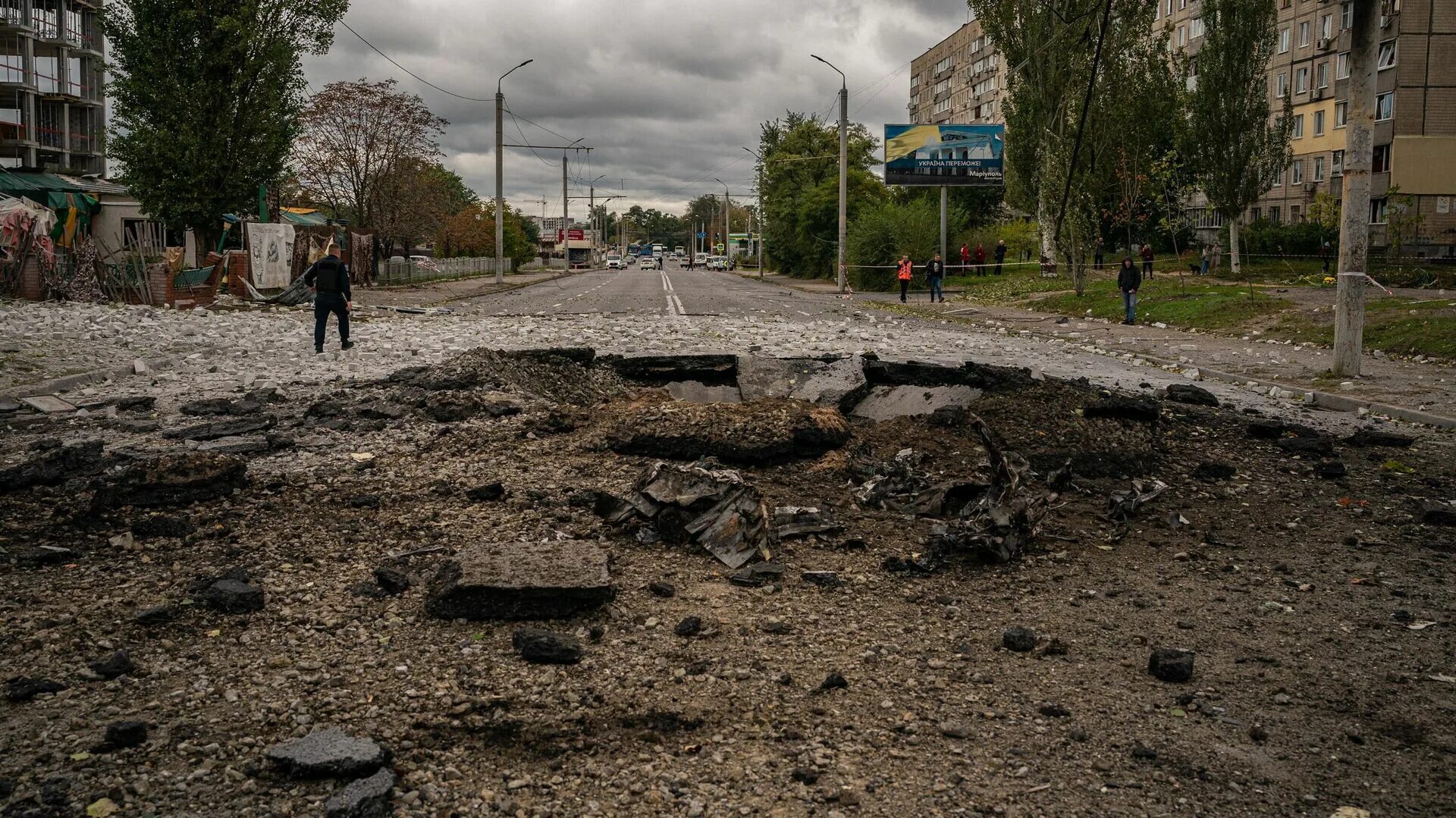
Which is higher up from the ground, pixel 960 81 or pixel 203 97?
pixel 960 81

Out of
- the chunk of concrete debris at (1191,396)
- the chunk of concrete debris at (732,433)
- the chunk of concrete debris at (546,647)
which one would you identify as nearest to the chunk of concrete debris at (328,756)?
the chunk of concrete debris at (546,647)

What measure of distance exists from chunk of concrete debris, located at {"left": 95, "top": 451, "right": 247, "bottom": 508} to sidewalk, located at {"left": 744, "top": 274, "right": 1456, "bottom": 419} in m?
11.3

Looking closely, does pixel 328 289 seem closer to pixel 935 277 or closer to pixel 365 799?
pixel 365 799

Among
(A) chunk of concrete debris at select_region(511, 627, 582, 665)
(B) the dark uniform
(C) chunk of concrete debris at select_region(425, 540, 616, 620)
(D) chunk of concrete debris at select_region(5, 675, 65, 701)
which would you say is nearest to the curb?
(B) the dark uniform

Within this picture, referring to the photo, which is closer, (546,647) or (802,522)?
(546,647)

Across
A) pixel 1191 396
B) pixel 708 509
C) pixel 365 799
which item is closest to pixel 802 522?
pixel 708 509

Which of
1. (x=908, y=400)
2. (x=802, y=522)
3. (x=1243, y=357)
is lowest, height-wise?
(x=802, y=522)

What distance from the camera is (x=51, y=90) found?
5422cm

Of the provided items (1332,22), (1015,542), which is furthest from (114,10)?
(1332,22)

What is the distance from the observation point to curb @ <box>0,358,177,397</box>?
38.2 feet

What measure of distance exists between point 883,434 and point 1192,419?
3.07m

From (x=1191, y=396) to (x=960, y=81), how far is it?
10509 cm

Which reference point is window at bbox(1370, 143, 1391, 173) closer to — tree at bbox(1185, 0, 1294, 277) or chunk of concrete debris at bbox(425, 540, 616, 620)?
tree at bbox(1185, 0, 1294, 277)

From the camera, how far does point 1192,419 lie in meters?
9.61
